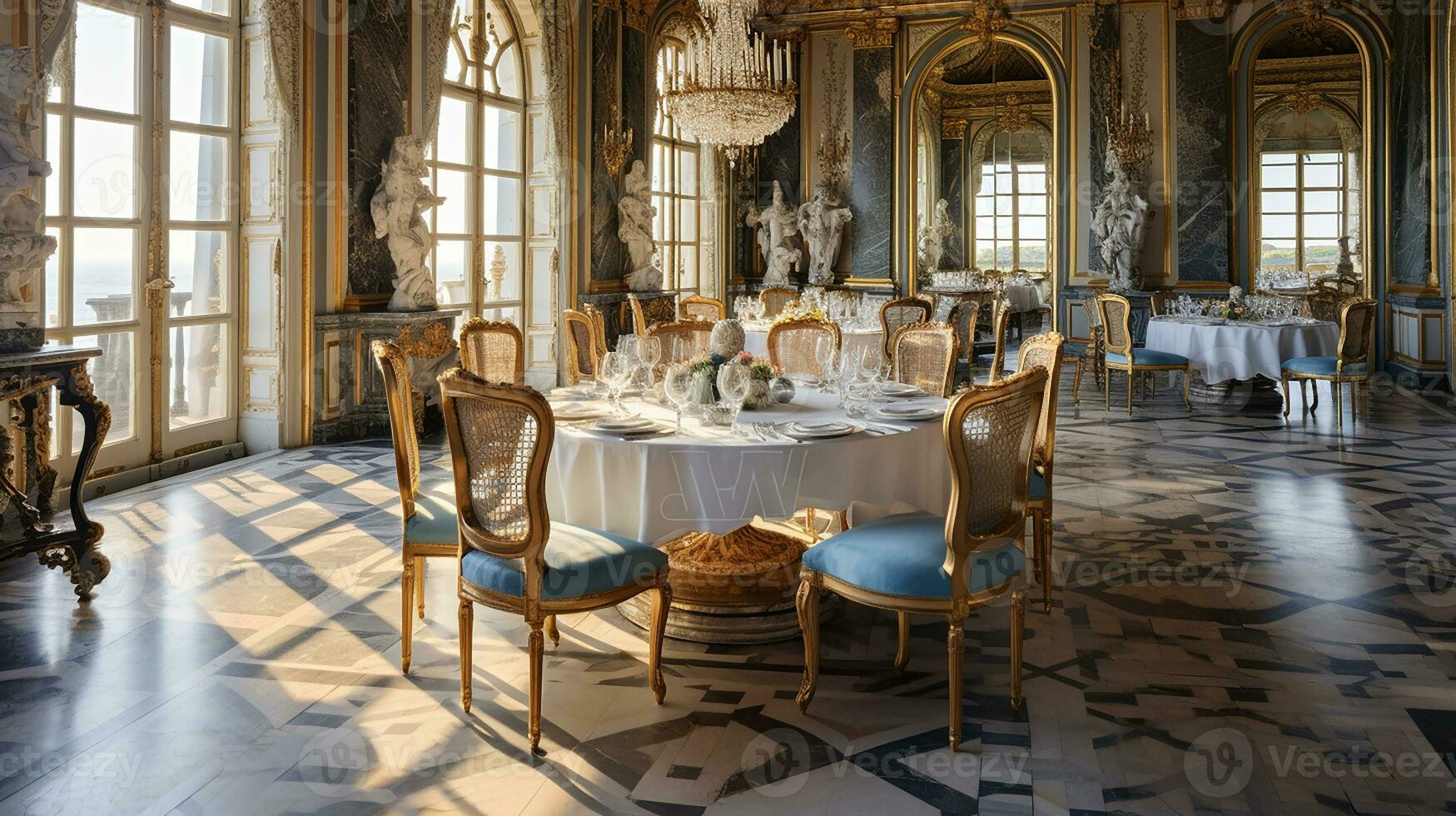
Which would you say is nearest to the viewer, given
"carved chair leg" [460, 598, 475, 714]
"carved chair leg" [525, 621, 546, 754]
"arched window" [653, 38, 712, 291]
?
"carved chair leg" [525, 621, 546, 754]

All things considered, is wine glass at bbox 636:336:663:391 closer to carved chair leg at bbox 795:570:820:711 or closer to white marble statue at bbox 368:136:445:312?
carved chair leg at bbox 795:570:820:711

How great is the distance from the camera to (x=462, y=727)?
2998 millimetres

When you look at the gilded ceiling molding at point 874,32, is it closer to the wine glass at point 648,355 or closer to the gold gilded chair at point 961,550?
the wine glass at point 648,355

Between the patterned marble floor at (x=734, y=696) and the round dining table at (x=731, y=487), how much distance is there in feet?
0.56

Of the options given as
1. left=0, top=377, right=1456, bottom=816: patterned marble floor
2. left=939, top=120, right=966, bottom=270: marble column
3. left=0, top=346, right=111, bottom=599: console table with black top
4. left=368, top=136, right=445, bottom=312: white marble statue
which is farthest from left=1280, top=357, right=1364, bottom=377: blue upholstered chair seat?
left=939, top=120, right=966, bottom=270: marble column

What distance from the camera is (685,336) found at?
5.92 m

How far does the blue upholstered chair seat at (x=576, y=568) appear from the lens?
2.99m

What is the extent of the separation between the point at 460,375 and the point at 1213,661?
250 cm

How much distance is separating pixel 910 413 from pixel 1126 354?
248 inches

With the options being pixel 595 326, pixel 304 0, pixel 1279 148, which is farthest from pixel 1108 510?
pixel 1279 148

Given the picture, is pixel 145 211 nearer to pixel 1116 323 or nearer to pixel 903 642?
pixel 903 642

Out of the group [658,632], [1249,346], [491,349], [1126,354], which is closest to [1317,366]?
[1249,346]

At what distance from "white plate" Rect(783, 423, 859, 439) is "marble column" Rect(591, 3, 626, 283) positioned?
7.07 meters

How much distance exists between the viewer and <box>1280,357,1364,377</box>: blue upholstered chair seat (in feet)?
27.9
